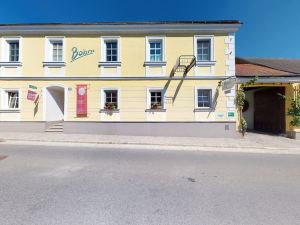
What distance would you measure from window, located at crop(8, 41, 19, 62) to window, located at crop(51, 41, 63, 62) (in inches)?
94.2

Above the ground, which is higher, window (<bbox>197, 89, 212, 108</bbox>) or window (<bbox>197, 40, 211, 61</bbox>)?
window (<bbox>197, 40, 211, 61</bbox>)

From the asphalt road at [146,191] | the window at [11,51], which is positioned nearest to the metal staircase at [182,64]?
the asphalt road at [146,191]

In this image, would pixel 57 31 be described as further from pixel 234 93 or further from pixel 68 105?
pixel 234 93

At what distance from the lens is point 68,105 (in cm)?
1317

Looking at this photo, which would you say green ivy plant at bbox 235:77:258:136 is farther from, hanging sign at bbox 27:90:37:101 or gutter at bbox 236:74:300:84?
hanging sign at bbox 27:90:37:101

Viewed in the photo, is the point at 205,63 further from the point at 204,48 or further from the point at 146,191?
the point at 146,191

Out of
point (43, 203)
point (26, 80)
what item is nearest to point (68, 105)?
point (26, 80)

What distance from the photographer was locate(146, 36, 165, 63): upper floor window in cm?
1310

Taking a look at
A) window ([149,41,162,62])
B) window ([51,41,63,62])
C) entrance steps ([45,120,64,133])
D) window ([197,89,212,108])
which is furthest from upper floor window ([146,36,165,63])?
entrance steps ([45,120,64,133])

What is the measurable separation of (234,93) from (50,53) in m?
12.3

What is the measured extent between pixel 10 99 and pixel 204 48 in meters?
13.2

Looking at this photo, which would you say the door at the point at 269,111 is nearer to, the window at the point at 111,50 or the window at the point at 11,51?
the window at the point at 111,50

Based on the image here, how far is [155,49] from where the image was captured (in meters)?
13.4

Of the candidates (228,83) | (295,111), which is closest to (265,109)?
(295,111)
